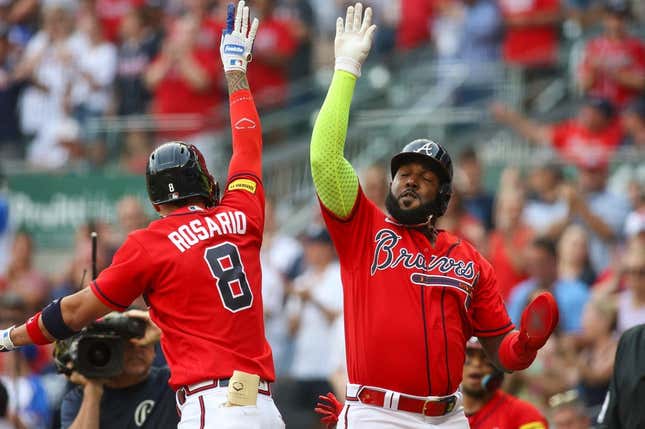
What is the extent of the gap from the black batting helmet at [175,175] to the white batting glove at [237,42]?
0.73 m

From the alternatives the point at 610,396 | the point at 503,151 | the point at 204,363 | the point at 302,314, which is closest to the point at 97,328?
the point at 204,363

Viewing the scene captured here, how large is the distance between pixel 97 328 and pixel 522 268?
198 inches

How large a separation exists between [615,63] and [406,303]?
7564 millimetres

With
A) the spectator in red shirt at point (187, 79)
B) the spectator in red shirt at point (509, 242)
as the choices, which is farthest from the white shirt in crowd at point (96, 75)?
the spectator in red shirt at point (509, 242)

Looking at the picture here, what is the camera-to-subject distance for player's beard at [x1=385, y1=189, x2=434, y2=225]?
6348 mm

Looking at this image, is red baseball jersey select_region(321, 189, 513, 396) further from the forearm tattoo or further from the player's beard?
the forearm tattoo

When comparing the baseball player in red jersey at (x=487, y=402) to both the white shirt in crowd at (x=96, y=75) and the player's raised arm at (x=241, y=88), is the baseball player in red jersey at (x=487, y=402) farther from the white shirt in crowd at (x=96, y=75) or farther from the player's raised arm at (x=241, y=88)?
the white shirt in crowd at (x=96, y=75)

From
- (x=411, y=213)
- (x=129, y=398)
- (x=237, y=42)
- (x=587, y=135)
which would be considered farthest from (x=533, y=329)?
(x=587, y=135)

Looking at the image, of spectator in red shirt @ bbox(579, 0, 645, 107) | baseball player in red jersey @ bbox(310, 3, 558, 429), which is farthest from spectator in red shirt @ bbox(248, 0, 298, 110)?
baseball player in red jersey @ bbox(310, 3, 558, 429)

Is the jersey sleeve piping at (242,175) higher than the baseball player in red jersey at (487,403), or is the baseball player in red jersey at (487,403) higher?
the jersey sleeve piping at (242,175)

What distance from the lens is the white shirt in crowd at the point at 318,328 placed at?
11.4 metres

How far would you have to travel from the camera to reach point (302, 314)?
458 inches

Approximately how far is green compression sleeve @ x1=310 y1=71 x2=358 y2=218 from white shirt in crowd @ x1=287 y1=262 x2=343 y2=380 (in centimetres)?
506

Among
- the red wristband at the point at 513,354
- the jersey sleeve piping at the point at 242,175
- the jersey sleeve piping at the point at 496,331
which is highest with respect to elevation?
the jersey sleeve piping at the point at 242,175
